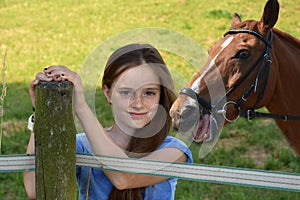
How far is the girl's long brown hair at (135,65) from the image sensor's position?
2145 mm

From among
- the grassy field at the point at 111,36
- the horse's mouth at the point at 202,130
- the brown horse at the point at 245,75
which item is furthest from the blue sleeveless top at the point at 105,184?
the grassy field at the point at 111,36

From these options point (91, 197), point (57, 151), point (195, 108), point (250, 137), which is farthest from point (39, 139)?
point (250, 137)

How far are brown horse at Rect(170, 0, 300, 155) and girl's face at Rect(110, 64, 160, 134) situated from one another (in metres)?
1.15

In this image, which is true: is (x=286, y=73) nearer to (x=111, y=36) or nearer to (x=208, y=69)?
(x=208, y=69)

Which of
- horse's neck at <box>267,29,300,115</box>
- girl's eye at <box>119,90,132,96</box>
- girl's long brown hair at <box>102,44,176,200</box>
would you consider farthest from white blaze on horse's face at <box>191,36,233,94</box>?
girl's eye at <box>119,90,132,96</box>

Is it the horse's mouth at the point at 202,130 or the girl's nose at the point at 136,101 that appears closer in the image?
the girl's nose at the point at 136,101

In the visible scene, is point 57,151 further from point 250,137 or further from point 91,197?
point 250,137

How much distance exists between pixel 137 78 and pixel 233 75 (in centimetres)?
137

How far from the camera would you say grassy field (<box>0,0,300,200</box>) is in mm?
5109

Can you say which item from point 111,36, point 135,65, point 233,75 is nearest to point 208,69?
point 233,75

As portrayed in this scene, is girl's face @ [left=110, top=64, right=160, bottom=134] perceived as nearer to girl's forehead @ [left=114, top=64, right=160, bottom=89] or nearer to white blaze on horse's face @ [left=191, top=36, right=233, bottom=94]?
girl's forehead @ [left=114, top=64, right=160, bottom=89]

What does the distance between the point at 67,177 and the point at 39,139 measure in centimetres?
15

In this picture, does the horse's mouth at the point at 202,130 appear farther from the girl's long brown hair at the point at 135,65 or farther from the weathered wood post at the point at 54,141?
the weathered wood post at the point at 54,141

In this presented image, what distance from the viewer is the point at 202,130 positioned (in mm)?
3430
